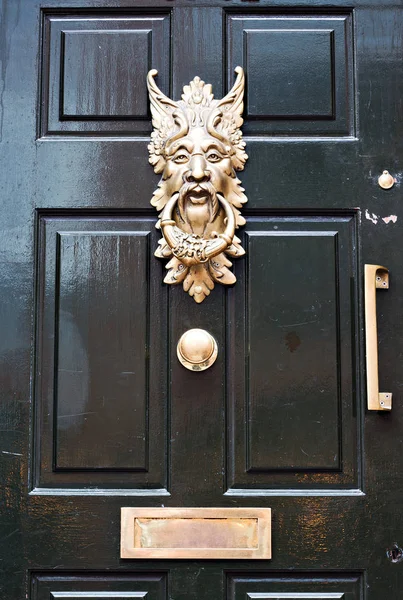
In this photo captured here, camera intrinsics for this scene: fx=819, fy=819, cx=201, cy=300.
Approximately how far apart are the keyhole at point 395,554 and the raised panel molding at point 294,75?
108cm

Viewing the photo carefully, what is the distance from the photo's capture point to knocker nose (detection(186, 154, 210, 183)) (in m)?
2.06

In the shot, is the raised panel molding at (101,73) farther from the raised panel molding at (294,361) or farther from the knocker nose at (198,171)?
the raised panel molding at (294,361)

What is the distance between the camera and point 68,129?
2182mm

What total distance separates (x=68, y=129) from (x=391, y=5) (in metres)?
0.93

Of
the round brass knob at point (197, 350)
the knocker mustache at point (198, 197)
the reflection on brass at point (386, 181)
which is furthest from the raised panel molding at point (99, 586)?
the reflection on brass at point (386, 181)

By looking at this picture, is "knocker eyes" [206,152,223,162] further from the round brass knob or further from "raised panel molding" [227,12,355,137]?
the round brass knob

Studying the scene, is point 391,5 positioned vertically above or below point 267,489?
above

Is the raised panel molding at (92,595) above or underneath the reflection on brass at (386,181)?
underneath

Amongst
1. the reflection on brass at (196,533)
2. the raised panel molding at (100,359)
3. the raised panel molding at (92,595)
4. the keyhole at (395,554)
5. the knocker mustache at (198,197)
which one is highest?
the knocker mustache at (198,197)

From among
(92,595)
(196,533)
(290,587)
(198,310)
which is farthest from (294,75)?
(92,595)

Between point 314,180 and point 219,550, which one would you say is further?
point 314,180

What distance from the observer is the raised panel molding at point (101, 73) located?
2.18m

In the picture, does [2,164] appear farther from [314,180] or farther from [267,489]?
[267,489]

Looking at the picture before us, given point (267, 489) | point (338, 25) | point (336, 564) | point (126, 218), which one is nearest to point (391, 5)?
point (338, 25)
